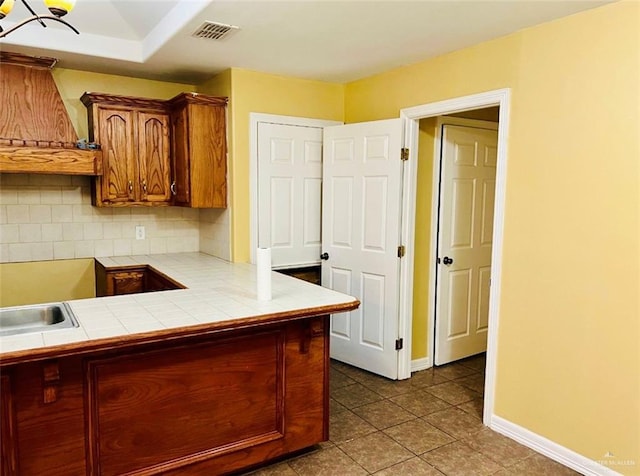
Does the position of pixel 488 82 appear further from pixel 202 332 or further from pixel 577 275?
pixel 202 332

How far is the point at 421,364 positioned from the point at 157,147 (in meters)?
2.87

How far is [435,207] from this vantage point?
375cm

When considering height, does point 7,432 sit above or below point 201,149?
below

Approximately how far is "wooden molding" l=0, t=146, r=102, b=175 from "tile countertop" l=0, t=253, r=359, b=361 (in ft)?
3.34

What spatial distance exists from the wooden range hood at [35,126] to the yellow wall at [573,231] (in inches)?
112

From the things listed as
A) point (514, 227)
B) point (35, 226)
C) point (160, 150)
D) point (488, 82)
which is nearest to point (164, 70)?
point (160, 150)

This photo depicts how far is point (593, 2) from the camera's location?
2225 millimetres

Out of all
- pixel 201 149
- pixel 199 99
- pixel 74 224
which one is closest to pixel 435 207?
pixel 201 149

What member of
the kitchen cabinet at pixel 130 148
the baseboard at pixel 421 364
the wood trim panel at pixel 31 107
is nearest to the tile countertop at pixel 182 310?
the kitchen cabinet at pixel 130 148

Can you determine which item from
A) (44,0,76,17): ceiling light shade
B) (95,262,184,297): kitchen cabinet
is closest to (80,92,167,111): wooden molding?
(95,262,184,297): kitchen cabinet

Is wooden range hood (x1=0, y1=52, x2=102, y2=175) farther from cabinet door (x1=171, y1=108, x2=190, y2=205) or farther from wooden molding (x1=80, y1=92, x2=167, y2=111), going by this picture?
cabinet door (x1=171, y1=108, x2=190, y2=205)

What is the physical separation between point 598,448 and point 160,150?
3634 millimetres

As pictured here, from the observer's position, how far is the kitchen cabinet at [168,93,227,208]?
358 cm

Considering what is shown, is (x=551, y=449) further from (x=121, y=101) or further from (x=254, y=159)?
(x=121, y=101)
